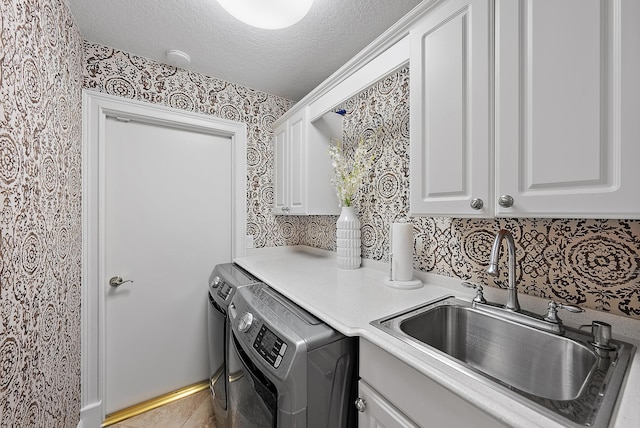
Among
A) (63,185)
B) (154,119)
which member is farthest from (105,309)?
(154,119)

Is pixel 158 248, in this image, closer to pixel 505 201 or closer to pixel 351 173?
pixel 351 173

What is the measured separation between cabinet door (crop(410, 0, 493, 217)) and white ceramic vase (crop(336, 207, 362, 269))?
63 cm

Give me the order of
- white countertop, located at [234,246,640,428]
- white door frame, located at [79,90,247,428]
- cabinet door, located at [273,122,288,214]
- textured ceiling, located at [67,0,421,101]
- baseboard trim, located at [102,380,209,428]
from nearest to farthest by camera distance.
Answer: white countertop, located at [234,246,640,428] < textured ceiling, located at [67,0,421,101] < white door frame, located at [79,90,247,428] < baseboard trim, located at [102,380,209,428] < cabinet door, located at [273,122,288,214]

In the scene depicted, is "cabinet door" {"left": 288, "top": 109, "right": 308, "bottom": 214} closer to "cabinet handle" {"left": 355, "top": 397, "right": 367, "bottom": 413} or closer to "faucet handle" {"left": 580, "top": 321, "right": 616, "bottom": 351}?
"cabinet handle" {"left": 355, "top": 397, "right": 367, "bottom": 413}

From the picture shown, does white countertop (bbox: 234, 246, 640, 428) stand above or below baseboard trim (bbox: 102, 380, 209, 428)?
above

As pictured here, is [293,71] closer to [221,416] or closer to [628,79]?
[628,79]

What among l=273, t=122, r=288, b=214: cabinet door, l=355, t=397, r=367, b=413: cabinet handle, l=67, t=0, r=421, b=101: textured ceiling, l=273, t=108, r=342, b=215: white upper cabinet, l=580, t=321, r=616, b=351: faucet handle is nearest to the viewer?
l=580, t=321, r=616, b=351: faucet handle

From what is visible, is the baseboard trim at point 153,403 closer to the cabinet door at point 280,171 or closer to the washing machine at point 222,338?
the washing machine at point 222,338

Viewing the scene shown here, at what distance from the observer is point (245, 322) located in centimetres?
108

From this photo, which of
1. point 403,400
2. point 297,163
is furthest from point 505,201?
point 297,163

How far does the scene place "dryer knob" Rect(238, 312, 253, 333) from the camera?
1.05m

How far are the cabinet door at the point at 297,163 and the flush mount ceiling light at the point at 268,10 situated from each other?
694 millimetres

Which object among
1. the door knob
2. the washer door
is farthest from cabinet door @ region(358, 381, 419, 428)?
the door knob

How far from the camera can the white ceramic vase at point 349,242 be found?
1670mm
